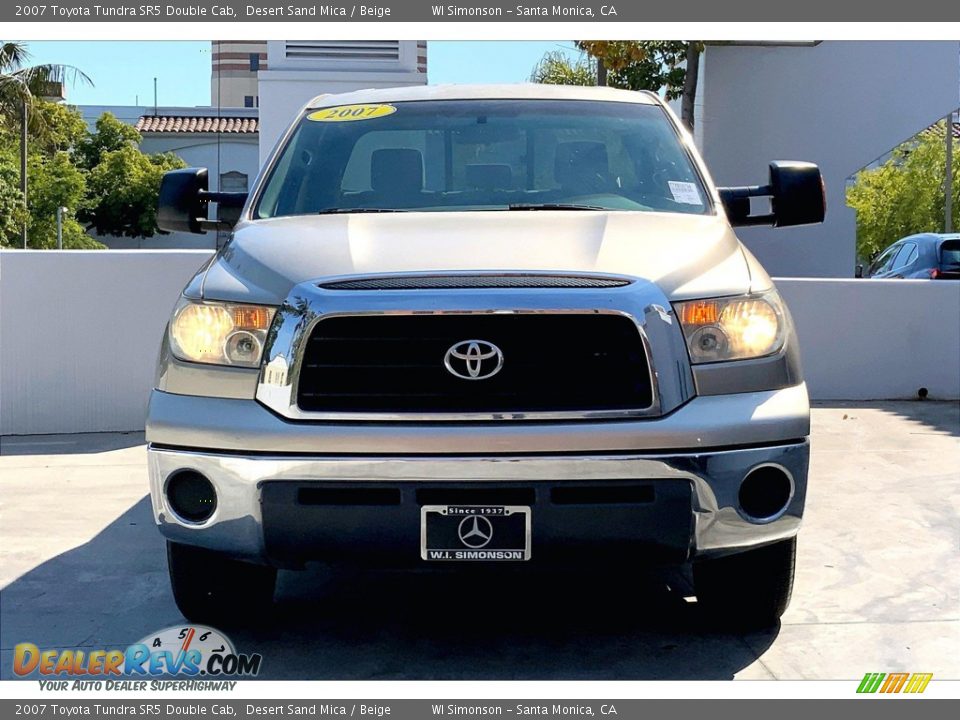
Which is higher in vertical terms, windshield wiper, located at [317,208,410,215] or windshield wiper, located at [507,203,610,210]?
windshield wiper, located at [507,203,610,210]

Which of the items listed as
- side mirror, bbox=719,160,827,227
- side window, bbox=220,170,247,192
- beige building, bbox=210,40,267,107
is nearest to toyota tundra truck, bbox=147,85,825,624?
side mirror, bbox=719,160,827,227

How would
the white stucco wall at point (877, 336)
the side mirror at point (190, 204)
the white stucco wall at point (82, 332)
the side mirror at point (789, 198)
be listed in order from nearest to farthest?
1. the side mirror at point (789, 198)
2. the side mirror at point (190, 204)
3. the white stucco wall at point (82, 332)
4. the white stucco wall at point (877, 336)

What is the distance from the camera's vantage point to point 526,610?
15.0 ft

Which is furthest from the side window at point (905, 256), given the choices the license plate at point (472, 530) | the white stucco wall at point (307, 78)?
the license plate at point (472, 530)

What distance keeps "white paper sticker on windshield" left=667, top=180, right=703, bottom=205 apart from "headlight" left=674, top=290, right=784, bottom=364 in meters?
0.97

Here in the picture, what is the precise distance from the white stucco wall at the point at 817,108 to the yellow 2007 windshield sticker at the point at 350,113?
14.8 m

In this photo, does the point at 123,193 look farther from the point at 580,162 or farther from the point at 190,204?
the point at 580,162

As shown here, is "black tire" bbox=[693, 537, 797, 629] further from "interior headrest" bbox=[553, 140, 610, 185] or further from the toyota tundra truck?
"interior headrest" bbox=[553, 140, 610, 185]

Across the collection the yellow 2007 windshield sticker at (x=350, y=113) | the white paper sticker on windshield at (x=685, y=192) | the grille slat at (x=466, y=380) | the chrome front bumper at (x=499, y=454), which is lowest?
the chrome front bumper at (x=499, y=454)

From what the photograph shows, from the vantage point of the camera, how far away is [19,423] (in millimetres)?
8758

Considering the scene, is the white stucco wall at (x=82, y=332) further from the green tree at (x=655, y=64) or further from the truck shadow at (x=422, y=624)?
the green tree at (x=655, y=64)

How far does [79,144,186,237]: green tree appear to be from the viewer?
53.8m

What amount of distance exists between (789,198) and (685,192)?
49 centimetres

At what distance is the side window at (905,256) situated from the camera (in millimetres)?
15859
